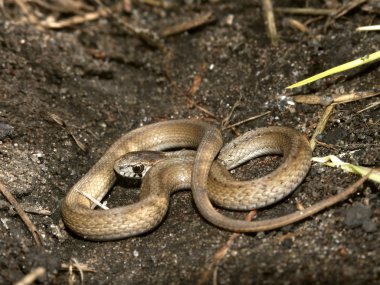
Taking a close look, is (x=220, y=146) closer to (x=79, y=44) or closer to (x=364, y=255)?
(x=364, y=255)

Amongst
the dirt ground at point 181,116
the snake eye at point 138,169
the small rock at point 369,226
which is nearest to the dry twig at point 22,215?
the dirt ground at point 181,116

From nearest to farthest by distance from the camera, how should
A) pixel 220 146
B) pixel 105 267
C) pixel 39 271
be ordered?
pixel 39 271, pixel 105 267, pixel 220 146

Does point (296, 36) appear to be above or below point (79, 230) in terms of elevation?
above

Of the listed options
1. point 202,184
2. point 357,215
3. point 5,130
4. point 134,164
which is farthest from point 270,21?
point 5,130

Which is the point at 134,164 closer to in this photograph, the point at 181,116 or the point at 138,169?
the point at 138,169

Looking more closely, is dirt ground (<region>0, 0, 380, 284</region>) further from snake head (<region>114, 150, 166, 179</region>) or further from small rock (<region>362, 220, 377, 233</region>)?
snake head (<region>114, 150, 166, 179</region>)

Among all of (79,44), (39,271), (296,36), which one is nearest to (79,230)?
(39,271)

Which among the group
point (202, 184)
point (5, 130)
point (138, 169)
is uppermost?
point (5, 130)
